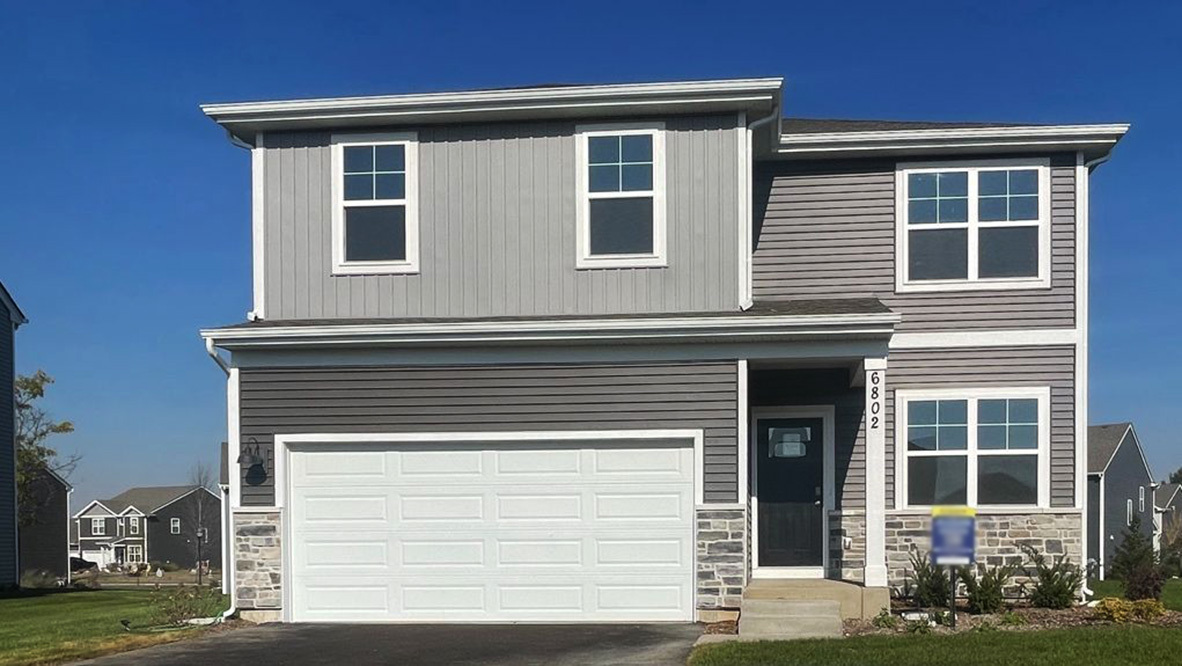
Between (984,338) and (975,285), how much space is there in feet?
2.10

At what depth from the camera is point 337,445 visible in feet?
40.5

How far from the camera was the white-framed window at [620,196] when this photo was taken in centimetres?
1238

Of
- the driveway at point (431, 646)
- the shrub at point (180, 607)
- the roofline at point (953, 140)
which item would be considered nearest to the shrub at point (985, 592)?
the driveway at point (431, 646)

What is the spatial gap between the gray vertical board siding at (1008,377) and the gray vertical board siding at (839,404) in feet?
1.26

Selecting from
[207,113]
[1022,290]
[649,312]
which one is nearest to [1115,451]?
[1022,290]

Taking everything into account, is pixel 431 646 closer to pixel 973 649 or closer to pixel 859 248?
pixel 973 649

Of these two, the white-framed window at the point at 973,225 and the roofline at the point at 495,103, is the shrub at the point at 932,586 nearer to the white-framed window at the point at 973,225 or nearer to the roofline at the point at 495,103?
the white-framed window at the point at 973,225

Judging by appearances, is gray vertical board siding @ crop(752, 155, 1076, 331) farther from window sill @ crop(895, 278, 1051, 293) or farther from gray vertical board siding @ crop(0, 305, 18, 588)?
gray vertical board siding @ crop(0, 305, 18, 588)

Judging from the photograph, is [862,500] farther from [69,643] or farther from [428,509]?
[69,643]

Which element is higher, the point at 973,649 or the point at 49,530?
the point at 973,649

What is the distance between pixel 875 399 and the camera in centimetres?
1150

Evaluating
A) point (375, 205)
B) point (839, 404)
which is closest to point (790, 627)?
point (839, 404)

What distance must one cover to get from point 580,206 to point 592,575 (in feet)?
13.3

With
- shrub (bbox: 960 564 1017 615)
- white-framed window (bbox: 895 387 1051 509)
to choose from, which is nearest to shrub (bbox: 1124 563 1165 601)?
white-framed window (bbox: 895 387 1051 509)
